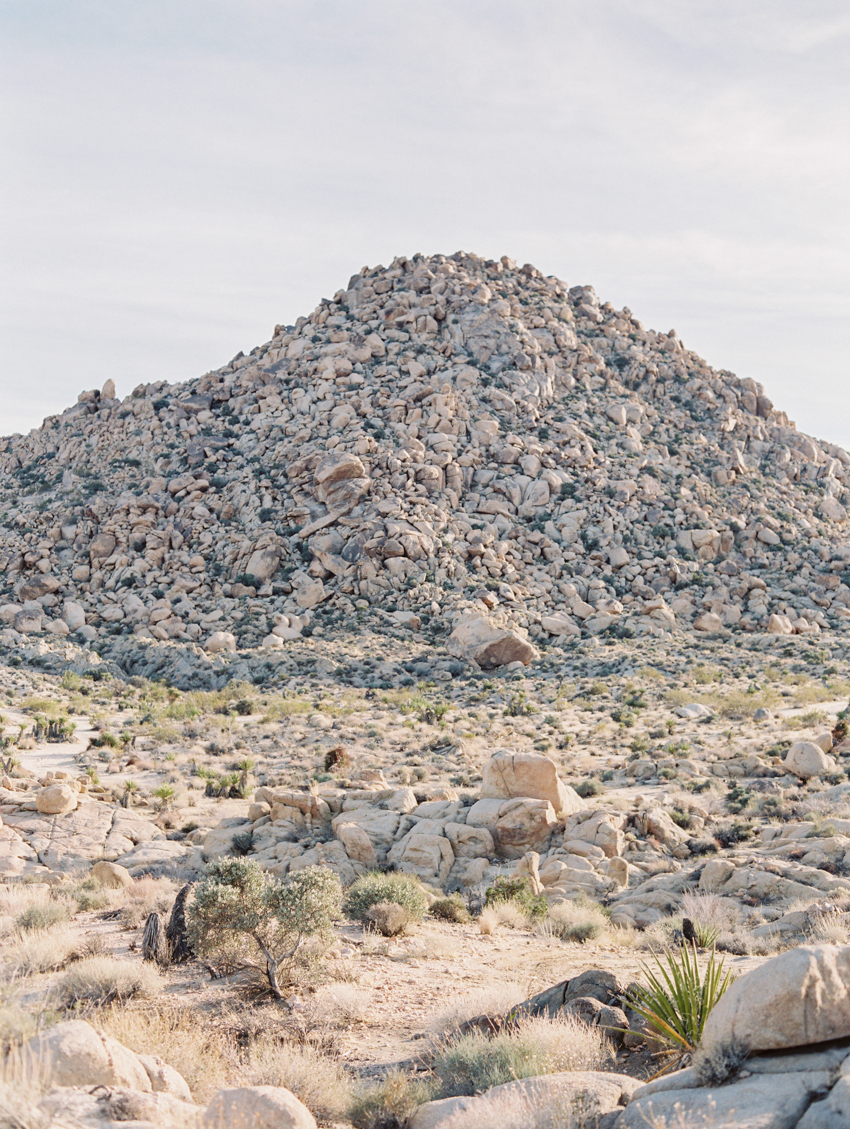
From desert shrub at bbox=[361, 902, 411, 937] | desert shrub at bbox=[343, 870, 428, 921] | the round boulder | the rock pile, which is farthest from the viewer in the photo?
the round boulder

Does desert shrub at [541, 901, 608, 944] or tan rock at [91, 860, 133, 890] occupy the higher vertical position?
desert shrub at [541, 901, 608, 944]

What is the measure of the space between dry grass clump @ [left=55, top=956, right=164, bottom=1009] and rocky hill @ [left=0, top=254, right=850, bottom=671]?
89.3ft

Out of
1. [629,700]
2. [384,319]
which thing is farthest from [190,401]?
[629,700]

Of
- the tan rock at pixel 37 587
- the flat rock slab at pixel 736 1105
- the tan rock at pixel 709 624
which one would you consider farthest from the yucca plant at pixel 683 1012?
the tan rock at pixel 37 587

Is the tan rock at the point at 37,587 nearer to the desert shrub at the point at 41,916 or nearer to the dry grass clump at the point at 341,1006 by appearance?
the desert shrub at the point at 41,916

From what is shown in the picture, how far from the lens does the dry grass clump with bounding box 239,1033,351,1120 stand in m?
6.68

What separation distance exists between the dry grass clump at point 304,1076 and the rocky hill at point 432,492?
2852 centimetres

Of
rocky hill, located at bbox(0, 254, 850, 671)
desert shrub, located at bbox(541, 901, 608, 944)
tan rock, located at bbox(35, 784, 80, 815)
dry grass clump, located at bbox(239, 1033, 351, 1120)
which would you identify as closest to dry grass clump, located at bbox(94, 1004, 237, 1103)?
dry grass clump, located at bbox(239, 1033, 351, 1120)

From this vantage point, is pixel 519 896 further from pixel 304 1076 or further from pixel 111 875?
pixel 304 1076

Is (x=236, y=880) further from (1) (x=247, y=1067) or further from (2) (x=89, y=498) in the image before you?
(2) (x=89, y=498)

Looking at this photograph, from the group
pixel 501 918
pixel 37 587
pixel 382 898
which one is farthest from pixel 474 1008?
pixel 37 587

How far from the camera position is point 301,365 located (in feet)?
172

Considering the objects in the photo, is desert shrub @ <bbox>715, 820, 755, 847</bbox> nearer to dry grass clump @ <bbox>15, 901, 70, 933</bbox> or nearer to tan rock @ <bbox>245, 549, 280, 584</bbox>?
dry grass clump @ <bbox>15, 901, 70, 933</bbox>

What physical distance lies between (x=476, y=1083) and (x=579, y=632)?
3344 cm
